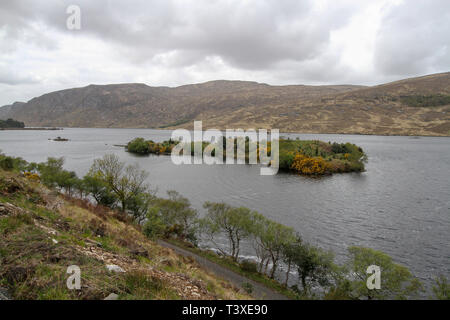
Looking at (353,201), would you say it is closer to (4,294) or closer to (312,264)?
(312,264)

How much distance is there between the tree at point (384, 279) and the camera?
2288cm

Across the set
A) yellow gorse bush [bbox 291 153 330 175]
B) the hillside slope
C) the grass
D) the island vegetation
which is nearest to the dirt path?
the grass

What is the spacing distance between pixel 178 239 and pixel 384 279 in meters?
24.1

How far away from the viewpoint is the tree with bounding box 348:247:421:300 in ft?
75.0

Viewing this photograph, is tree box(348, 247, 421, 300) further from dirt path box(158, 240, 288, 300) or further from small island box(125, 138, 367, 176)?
small island box(125, 138, 367, 176)

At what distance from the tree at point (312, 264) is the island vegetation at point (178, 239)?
0.10 metres

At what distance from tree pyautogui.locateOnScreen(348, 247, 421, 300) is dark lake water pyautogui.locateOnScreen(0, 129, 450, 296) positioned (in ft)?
15.8

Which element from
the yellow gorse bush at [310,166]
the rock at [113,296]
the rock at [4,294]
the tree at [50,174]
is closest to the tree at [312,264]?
the rock at [113,296]

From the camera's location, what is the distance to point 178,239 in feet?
113

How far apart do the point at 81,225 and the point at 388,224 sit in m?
42.4

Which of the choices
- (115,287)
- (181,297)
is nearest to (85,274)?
(115,287)

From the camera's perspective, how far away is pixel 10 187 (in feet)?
45.6
